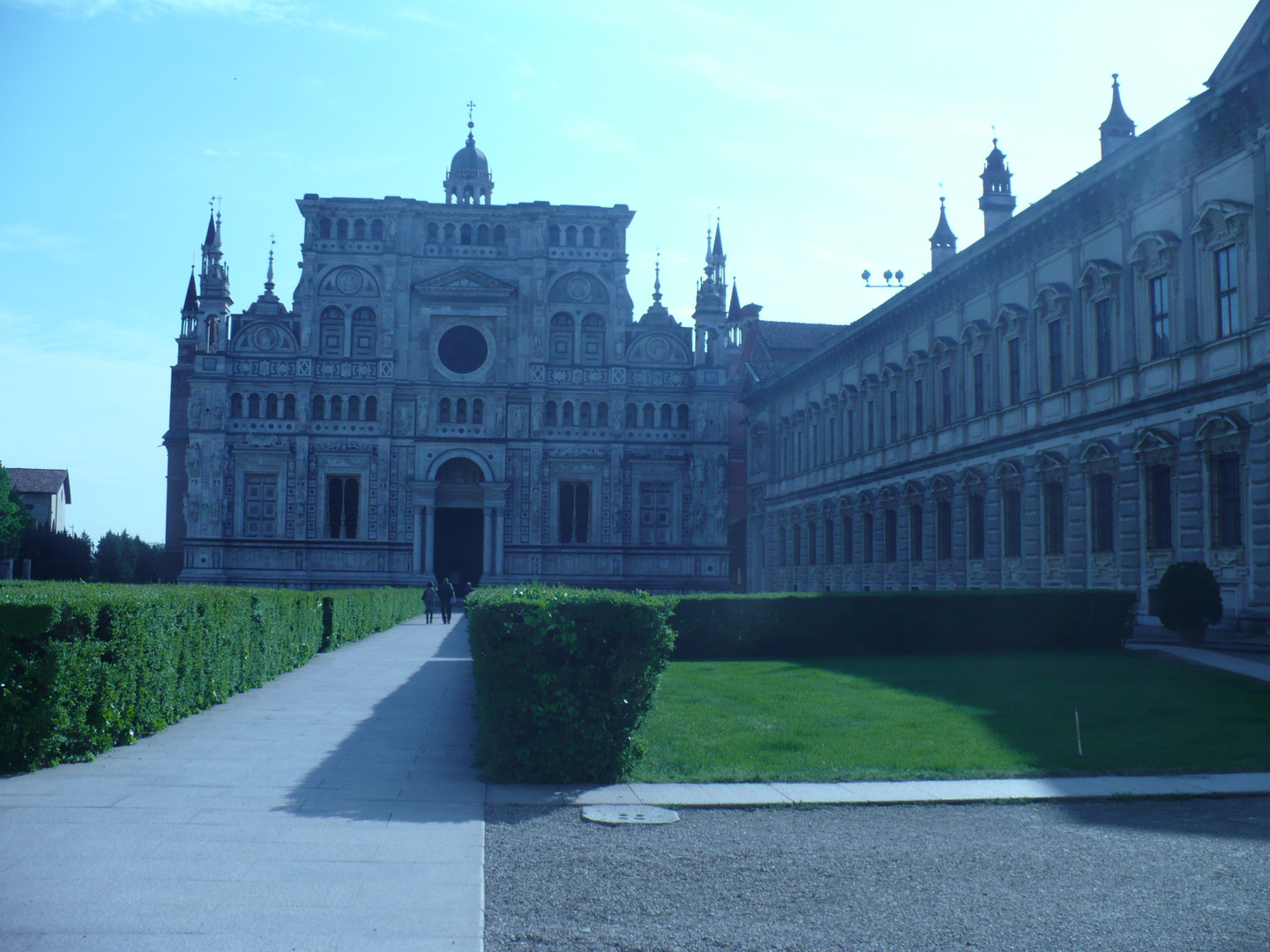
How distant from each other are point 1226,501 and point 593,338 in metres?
43.5

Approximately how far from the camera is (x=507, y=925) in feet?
22.3

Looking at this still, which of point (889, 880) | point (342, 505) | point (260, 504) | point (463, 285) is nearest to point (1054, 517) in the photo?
point (889, 880)

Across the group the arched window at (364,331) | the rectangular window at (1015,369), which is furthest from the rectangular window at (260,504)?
the rectangular window at (1015,369)

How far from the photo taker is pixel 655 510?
64438mm

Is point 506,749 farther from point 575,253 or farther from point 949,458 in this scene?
point 575,253

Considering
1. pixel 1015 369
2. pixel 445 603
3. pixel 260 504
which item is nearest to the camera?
pixel 1015 369

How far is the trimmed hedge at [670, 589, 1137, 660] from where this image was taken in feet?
81.7

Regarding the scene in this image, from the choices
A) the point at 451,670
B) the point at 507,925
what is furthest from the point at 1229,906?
the point at 451,670

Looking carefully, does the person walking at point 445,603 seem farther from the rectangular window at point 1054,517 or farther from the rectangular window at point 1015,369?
the rectangular window at point 1054,517

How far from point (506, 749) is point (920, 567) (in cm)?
3197

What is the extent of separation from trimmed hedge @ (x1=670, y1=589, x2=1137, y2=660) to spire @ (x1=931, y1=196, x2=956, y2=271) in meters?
28.9

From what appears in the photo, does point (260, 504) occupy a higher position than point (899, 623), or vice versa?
point (260, 504)

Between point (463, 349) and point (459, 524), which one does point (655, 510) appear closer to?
point (459, 524)

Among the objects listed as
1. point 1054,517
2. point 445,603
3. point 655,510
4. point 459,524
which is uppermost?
point 655,510
